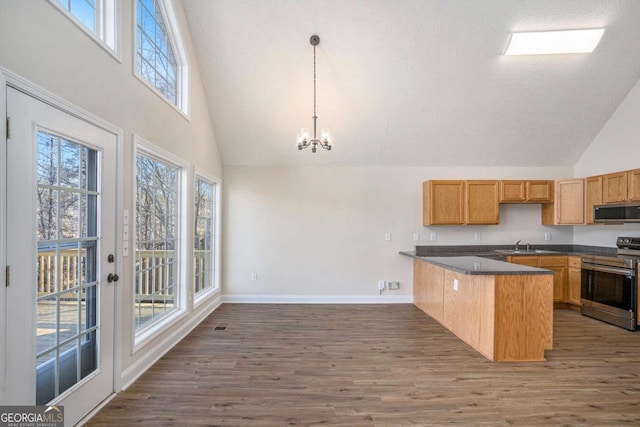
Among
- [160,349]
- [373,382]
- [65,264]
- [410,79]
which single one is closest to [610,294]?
[373,382]

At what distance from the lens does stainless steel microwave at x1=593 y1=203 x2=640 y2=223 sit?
3.88 meters

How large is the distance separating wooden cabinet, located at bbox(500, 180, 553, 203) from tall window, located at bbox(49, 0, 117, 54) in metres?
5.51

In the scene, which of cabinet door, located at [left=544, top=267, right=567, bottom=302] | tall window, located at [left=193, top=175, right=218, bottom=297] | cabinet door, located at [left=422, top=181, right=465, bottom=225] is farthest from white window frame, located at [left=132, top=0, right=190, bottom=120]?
cabinet door, located at [left=544, top=267, right=567, bottom=302]

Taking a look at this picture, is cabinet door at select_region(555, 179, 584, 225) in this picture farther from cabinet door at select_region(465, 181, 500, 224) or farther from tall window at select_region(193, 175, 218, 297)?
tall window at select_region(193, 175, 218, 297)

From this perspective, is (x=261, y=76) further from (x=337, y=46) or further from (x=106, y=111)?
(x=106, y=111)

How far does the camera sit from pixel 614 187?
419 centimetres

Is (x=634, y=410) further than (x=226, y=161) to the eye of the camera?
No

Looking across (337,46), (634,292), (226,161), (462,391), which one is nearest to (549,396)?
(462,391)

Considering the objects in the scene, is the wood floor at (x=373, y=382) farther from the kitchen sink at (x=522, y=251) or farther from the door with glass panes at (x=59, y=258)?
the kitchen sink at (x=522, y=251)

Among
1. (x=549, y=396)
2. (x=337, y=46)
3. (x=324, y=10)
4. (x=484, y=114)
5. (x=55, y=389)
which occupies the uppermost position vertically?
(x=324, y=10)

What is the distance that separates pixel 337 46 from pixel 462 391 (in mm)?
3937

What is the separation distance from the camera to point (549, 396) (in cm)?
234

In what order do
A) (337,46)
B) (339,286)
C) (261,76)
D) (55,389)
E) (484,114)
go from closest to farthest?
(55,389)
(337,46)
(261,76)
(484,114)
(339,286)

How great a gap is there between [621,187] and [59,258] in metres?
6.41
